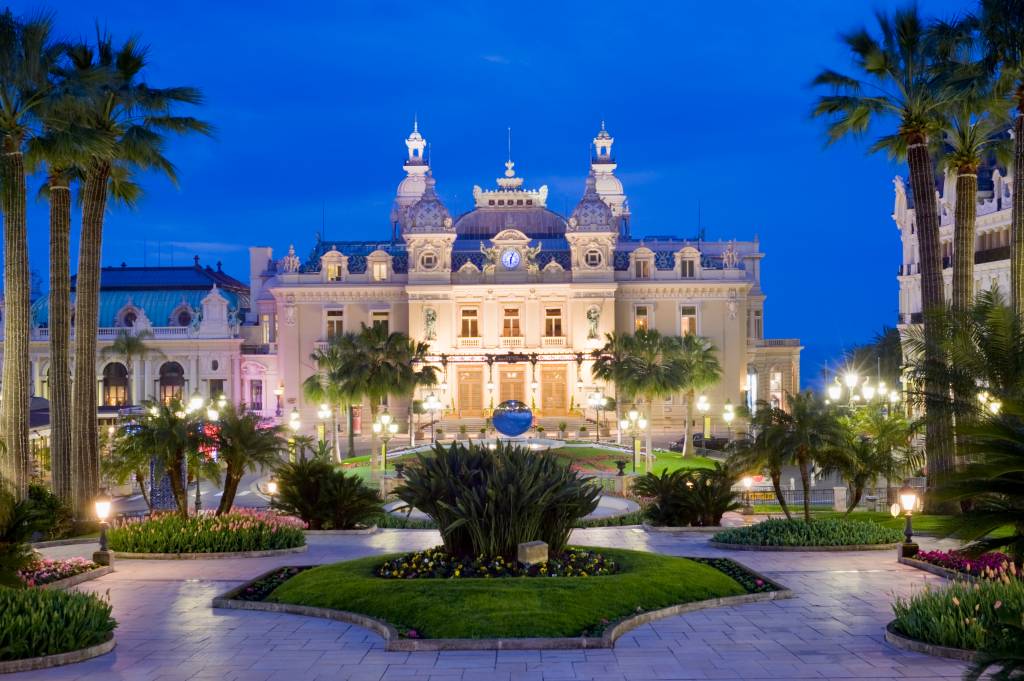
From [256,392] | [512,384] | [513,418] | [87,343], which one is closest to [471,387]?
[512,384]

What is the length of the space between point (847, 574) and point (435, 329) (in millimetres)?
54812

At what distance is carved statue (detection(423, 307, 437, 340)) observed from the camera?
74.4 metres

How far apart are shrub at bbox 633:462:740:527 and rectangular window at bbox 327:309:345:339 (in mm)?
49831

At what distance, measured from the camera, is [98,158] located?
29797 mm

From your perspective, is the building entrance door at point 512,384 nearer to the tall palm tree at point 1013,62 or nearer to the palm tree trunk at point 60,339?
the palm tree trunk at point 60,339

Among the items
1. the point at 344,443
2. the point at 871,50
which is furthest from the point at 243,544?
the point at 344,443

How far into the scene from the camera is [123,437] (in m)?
33.1

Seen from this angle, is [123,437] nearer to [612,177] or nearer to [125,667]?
[125,667]

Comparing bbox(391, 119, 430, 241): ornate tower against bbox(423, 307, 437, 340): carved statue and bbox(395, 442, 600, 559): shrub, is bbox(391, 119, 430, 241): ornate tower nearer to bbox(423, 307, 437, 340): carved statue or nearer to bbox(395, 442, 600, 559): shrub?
bbox(423, 307, 437, 340): carved statue

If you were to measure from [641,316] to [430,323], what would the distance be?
562 inches

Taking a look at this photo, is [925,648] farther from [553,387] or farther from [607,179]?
[607,179]

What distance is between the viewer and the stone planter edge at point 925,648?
14414mm

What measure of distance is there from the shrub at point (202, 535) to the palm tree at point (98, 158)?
483 cm

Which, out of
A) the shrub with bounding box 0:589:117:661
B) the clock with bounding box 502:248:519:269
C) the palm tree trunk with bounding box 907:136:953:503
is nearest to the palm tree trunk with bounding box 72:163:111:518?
the shrub with bounding box 0:589:117:661
